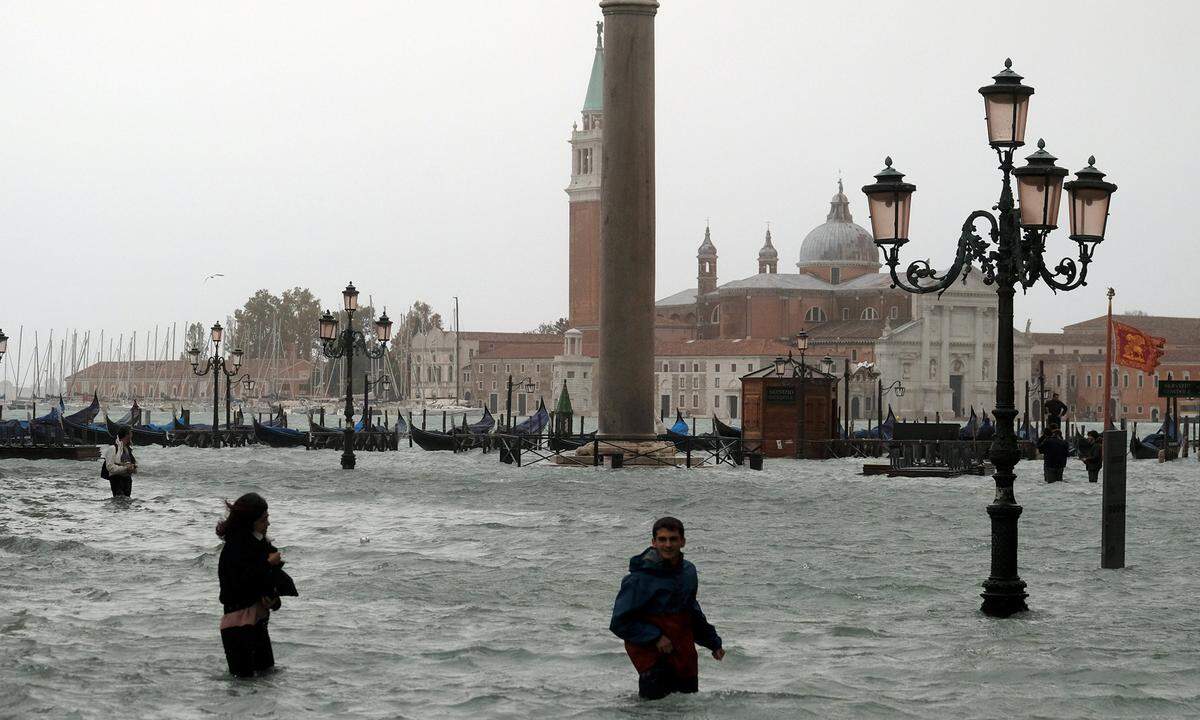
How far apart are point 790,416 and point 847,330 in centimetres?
6734

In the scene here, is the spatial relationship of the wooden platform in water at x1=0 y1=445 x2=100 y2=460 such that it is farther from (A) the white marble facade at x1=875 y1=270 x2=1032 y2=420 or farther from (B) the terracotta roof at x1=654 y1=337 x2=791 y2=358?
(B) the terracotta roof at x1=654 y1=337 x2=791 y2=358

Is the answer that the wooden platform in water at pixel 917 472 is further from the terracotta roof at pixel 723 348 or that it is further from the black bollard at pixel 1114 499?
the terracotta roof at pixel 723 348

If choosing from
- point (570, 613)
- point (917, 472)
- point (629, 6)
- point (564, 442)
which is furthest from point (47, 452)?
point (570, 613)

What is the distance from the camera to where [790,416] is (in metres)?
36.3

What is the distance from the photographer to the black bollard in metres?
11.5

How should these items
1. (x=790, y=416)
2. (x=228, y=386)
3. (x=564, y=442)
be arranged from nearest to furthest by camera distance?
1. (x=564, y=442)
2. (x=790, y=416)
3. (x=228, y=386)

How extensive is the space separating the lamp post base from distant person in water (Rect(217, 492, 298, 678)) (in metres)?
3.68

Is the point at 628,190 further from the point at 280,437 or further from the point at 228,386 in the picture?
the point at 228,386

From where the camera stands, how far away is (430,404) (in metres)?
126

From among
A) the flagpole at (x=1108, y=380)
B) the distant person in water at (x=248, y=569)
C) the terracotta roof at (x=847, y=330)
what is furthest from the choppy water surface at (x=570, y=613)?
the terracotta roof at (x=847, y=330)

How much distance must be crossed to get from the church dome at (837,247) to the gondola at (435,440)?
69.3m

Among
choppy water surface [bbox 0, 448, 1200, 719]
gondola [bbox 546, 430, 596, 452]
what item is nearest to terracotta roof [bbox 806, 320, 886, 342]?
gondola [bbox 546, 430, 596, 452]

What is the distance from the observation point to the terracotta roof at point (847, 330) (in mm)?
101750

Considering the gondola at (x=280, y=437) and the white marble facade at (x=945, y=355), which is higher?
the white marble facade at (x=945, y=355)
